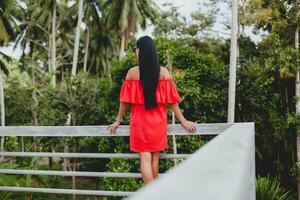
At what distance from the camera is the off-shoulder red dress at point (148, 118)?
10.4ft

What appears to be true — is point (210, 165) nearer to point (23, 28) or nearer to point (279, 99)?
point (279, 99)

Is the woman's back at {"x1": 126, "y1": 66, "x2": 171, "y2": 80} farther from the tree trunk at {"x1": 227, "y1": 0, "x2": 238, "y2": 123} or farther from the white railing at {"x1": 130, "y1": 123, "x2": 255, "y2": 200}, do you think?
the tree trunk at {"x1": 227, "y1": 0, "x2": 238, "y2": 123}

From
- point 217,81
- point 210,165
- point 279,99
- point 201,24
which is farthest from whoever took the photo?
point 201,24

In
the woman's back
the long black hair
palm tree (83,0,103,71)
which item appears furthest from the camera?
palm tree (83,0,103,71)

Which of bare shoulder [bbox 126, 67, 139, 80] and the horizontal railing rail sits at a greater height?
bare shoulder [bbox 126, 67, 139, 80]

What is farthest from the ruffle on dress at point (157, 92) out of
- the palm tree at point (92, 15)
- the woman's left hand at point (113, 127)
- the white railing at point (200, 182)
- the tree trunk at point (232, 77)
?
the palm tree at point (92, 15)

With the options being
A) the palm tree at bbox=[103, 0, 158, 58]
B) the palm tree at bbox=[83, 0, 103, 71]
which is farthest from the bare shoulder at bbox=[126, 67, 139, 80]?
the palm tree at bbox=[83, 0, 103, 71]

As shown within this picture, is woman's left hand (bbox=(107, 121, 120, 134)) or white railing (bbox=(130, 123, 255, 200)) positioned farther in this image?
woman's left hand (bbox=(107, 121, 120, 134))

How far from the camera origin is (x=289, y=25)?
15.0m

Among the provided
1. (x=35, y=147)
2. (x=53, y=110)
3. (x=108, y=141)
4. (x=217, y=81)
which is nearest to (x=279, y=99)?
Result: (x=217, y=81)

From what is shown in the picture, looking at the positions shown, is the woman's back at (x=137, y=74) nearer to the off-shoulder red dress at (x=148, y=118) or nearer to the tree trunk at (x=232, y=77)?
the off-shoulder red dress at (x=148, y=118)

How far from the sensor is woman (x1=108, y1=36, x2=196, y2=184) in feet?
10.2

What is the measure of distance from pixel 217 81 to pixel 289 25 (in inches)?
127

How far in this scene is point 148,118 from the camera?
316 centimetres
